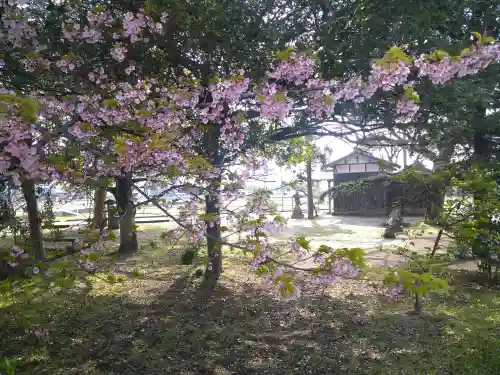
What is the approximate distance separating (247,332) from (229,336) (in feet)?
0.99

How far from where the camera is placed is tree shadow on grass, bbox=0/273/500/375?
4.84 meters

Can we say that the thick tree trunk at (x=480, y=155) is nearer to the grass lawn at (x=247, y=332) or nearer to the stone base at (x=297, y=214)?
the grass lawn at (x=247, y=332)

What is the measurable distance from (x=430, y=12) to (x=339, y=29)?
1142 millimetres

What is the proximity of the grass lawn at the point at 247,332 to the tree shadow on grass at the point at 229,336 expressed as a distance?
15 millimetres

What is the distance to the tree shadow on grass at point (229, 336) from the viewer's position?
15.9ft

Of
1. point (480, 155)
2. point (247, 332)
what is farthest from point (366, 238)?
point (247, 332)

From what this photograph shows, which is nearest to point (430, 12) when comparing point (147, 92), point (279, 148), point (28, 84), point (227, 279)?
point (147, 92)

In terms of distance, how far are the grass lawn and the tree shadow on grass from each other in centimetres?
2

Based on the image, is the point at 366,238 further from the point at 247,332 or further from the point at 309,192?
the point at 247,332

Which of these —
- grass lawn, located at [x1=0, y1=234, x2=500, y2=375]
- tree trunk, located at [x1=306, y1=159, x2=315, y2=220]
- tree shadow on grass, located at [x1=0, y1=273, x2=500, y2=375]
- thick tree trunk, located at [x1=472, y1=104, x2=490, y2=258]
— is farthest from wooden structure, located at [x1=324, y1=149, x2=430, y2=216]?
tree shadow on grass, located at [x1=0, y1=273, x2=500, y2=375]

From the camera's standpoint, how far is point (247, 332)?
5.80 m

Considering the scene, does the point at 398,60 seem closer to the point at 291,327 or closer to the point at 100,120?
the point at 100,120

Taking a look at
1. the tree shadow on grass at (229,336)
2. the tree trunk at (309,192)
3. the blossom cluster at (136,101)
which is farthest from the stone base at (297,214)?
the blossom cluster at (136,101)

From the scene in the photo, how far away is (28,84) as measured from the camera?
368 centimetres
